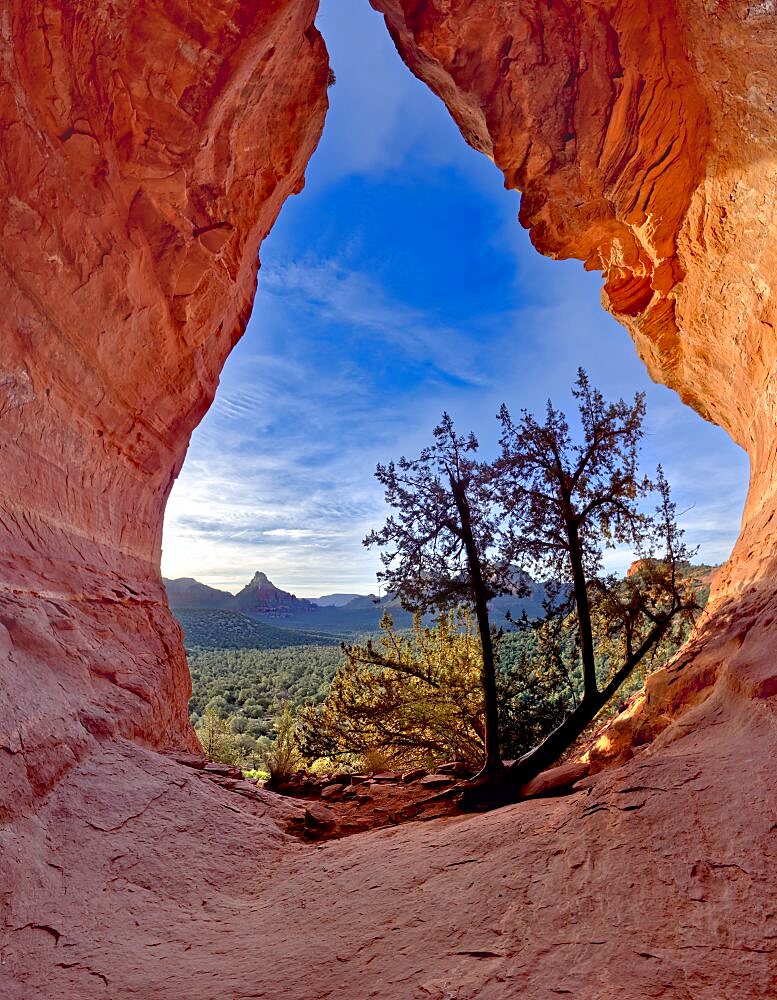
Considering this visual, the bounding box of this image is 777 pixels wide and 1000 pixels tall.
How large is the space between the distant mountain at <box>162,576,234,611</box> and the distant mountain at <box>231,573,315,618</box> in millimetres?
5847

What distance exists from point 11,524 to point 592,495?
8.68 metres

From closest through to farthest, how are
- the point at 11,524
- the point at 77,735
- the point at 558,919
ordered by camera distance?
the point at 558,919 < the point at 77,735 < the point at 11,524

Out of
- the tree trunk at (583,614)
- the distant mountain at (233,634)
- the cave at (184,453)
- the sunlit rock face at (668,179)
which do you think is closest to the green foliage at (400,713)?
the tree trunk at (583,614)

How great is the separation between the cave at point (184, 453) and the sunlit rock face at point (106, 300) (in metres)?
0.04

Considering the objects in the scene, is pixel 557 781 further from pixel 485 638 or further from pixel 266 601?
pixel 266 601

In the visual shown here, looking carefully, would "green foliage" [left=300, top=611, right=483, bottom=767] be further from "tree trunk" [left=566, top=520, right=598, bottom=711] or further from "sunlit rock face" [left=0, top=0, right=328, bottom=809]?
"sunlit rock face" [left=0, top=0, right=328, bottom=809]

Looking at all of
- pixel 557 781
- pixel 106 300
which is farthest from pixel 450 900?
pixel 106 300

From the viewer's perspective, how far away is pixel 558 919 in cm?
233

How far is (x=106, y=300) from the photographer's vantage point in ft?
23.1

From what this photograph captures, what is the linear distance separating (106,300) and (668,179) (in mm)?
8184

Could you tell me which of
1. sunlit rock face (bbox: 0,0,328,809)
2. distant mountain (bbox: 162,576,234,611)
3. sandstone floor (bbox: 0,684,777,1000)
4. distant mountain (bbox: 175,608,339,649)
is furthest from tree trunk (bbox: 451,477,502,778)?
distant mountain (bbox: 162,576,234,611)

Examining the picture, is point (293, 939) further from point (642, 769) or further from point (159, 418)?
point (159, 418)

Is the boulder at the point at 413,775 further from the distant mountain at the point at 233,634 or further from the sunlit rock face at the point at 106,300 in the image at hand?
the distant mountain at the point at 233,634

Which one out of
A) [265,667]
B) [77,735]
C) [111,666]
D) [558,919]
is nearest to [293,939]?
[558,919]
